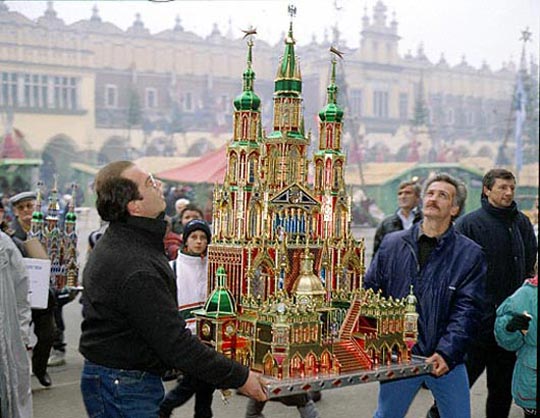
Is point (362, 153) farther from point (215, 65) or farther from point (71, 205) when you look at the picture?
point (71, 205)

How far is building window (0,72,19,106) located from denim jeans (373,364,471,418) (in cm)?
1344

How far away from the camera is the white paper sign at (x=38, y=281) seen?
541 centimetres

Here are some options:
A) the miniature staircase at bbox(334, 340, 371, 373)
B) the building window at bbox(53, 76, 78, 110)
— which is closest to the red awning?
the building window at bbox(53, 76, 78, 110)

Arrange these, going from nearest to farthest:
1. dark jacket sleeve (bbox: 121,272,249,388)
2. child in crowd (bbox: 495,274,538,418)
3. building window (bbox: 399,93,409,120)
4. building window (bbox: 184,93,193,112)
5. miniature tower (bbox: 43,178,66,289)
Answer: dark jacket sleeve (bbox: 121,272,249,388) < child in crowd (bbox: 495,274,538,418) < miniature tower (bbox: 43,178,66,289) < building window (bbox: 184,93,193,112) < building window (bbox: 399,93,409,120)

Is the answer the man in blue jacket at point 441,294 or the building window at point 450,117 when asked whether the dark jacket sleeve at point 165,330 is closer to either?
the man in blue jacket at point 441,294

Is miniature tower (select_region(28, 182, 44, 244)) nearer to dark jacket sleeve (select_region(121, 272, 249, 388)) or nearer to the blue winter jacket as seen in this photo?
the blue winter jacket

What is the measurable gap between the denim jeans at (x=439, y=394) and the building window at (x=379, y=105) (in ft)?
52.9

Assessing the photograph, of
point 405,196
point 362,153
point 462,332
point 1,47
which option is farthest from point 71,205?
point 362,153

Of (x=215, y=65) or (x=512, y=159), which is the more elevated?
(x=215, y=65)

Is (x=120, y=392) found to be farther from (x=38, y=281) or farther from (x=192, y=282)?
(x=38, y=281)

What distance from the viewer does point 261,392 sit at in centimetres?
294

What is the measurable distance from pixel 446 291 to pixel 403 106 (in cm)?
Answer: 1691

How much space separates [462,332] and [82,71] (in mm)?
14587

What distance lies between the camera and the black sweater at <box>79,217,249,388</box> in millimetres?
2695
